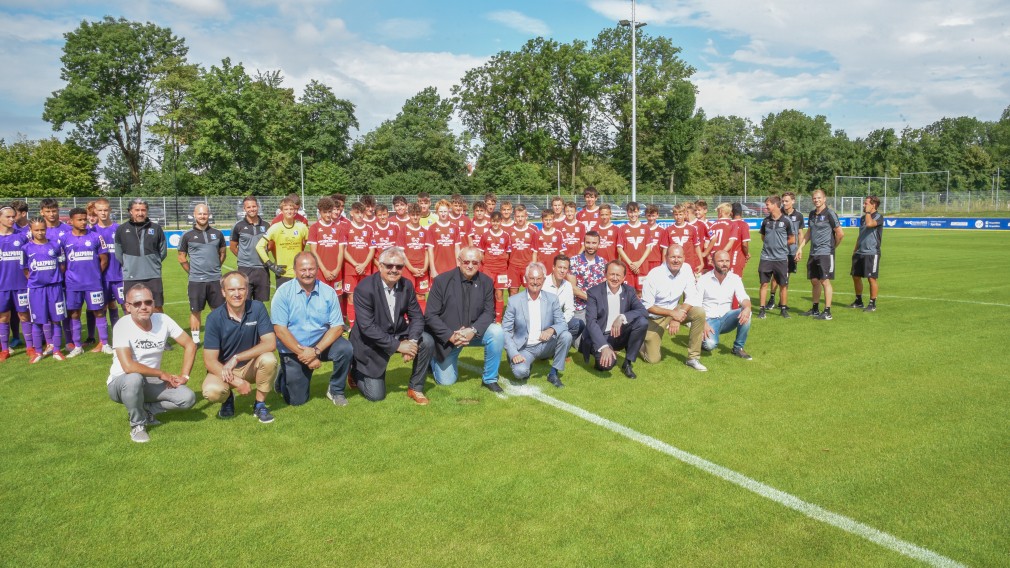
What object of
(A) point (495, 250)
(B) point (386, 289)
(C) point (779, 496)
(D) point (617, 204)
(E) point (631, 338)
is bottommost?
(C) point (779, 496)

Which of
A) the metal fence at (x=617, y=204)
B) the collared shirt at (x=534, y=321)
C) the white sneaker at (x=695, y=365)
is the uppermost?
the metal fence at (x=617, y=204)

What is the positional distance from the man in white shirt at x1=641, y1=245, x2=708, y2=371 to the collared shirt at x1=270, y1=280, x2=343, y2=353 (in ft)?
11.5

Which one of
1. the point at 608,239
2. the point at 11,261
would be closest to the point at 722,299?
the point at 608,239

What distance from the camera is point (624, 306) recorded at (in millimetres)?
6766

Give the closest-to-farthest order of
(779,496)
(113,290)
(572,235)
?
(779,496) < (113,290) < (572,235)

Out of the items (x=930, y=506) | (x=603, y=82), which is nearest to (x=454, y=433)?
(x=930, y=506)

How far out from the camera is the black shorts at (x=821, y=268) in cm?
975

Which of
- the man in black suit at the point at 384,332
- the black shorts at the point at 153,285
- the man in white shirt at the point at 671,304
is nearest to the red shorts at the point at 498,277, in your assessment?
the man in white shirt at the point at 671,304

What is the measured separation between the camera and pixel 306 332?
18.7 ft

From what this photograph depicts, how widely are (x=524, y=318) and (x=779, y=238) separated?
18.8 feet

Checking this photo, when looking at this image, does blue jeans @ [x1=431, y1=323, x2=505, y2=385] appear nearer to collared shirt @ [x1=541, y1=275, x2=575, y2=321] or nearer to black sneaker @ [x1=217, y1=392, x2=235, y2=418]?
collared shirt @ [x1=541, y1=275, x2=575, y2=321]

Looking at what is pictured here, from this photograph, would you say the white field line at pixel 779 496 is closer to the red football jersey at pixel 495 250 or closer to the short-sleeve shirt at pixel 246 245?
the red football jersey at pixel 495 250

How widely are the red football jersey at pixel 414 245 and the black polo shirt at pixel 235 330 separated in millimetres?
4399

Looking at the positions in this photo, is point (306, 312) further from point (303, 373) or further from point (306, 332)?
point (303, 373)
